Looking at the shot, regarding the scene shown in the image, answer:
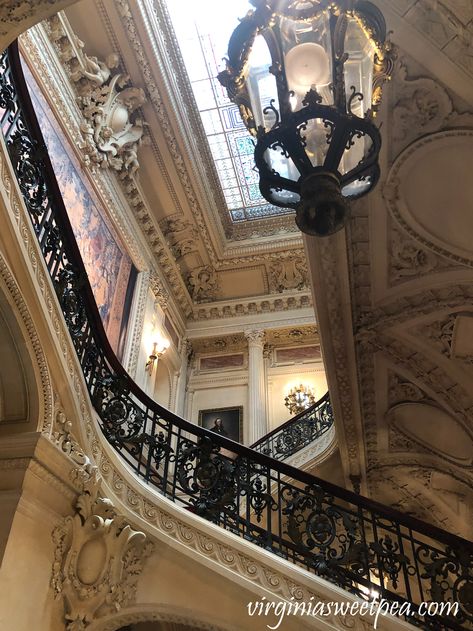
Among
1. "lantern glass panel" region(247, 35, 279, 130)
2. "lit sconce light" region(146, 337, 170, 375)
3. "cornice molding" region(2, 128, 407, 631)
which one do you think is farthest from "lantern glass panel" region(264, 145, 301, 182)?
"lit sconce light" region(146, 337, 170, 375)

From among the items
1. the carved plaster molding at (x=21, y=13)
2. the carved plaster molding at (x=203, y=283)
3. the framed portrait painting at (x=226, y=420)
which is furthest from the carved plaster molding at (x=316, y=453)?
the carved plaster molding at (x=21, y=13)

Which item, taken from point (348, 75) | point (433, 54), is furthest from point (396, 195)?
point (348, 75)

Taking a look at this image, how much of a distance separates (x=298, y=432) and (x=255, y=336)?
11.8ft

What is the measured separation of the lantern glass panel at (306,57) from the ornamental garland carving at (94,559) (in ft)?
9.28

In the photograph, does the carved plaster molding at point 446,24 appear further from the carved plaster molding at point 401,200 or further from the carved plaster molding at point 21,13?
the carved plaster molding at point 21,13

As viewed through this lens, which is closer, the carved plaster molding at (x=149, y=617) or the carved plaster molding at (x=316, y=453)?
the carved plaster molding at (x=149, y=617)

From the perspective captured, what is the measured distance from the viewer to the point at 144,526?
12.2ft

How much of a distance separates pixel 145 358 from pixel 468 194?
693 cm

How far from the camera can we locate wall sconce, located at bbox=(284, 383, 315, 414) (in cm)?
1073

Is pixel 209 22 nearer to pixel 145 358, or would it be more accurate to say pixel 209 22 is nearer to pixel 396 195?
pixel 145 358

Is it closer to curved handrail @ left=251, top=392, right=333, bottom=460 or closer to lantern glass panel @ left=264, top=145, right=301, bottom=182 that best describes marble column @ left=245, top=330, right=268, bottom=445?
curved handrail @ left=251, top=392, right=333, bottom=460

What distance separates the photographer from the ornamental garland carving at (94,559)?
3371mm

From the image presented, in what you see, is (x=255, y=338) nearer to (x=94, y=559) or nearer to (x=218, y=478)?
(x=218, y=478)

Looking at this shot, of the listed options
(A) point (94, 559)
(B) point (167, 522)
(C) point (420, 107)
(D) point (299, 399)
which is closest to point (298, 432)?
(D) point (299, 399)
